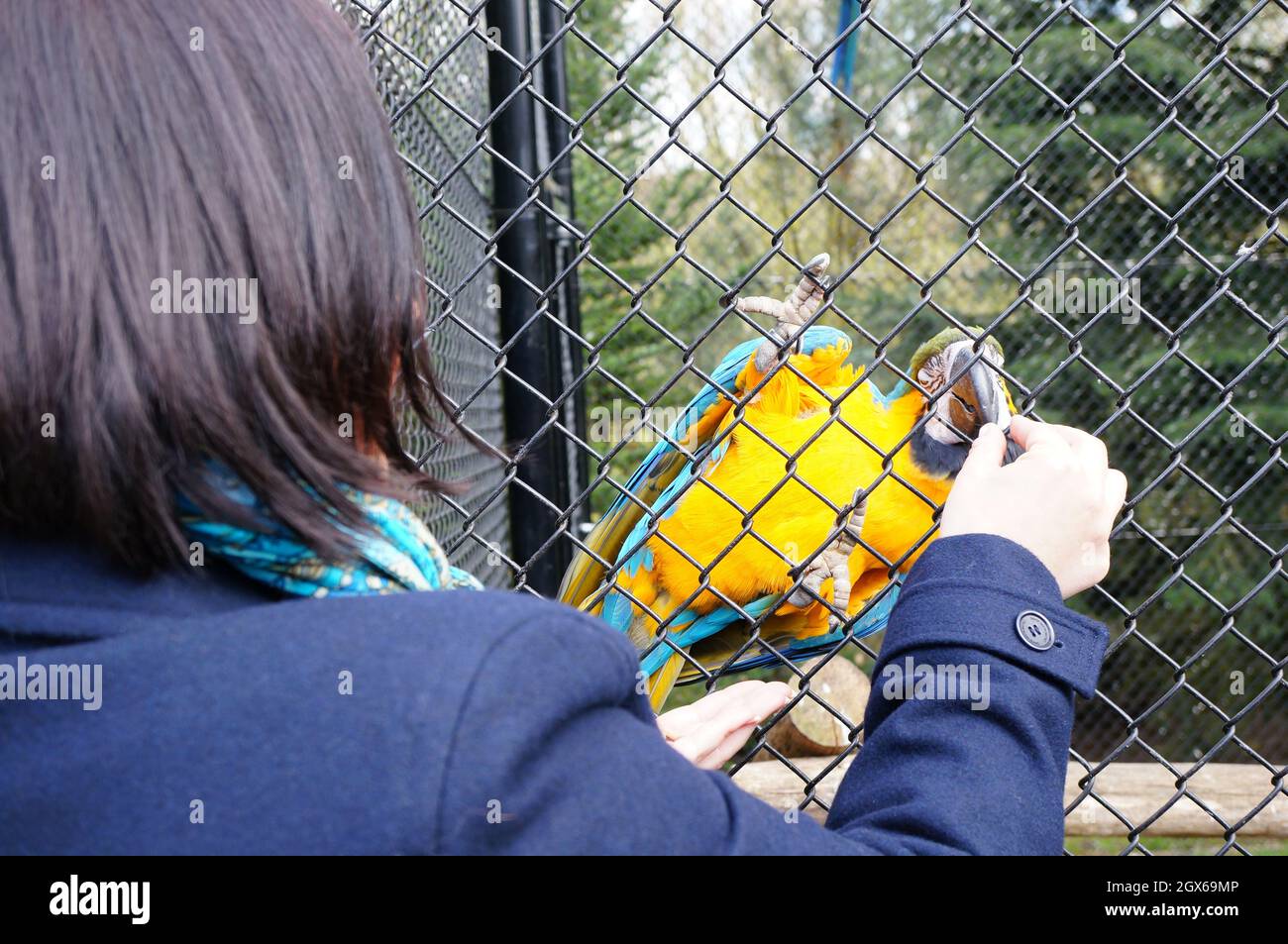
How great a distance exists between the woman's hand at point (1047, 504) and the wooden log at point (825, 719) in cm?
117

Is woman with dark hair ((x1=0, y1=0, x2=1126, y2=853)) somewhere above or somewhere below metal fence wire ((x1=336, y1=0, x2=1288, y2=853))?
below

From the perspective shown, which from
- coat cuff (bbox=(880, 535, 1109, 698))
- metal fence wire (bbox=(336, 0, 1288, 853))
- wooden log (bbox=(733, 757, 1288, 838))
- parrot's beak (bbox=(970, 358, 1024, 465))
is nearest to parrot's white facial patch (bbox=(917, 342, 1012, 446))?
parrot's beak (bbox=(970, 358, 1024, 465))

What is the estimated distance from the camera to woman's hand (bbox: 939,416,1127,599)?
0.95 metres

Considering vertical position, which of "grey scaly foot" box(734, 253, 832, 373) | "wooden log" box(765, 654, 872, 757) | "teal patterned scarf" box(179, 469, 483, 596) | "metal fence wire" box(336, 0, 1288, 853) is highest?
"metal fence wire" box(336, 0, 1288, 853)

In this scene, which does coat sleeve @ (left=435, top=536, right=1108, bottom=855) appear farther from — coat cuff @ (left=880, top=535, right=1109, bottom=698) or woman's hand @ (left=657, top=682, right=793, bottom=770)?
woman's hand @ (left=657, top=682, right=793, bottom=770)

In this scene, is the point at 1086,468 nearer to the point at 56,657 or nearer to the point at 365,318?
the point at 365,318

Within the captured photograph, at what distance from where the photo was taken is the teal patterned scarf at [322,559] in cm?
57

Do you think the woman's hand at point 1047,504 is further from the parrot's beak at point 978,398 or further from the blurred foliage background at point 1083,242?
the blurred foliage background at point 1083,242

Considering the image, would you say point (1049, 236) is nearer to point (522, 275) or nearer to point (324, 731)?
point (522, 275)

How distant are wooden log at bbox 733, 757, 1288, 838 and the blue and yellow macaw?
0.30 meters

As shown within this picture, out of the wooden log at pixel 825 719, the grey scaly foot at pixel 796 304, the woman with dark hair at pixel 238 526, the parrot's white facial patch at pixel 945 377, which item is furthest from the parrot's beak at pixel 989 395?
the woman with dark hair at pixel 238 526

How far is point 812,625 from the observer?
2115mm

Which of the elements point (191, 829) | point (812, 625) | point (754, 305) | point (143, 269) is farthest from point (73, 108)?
point (812, 625)
